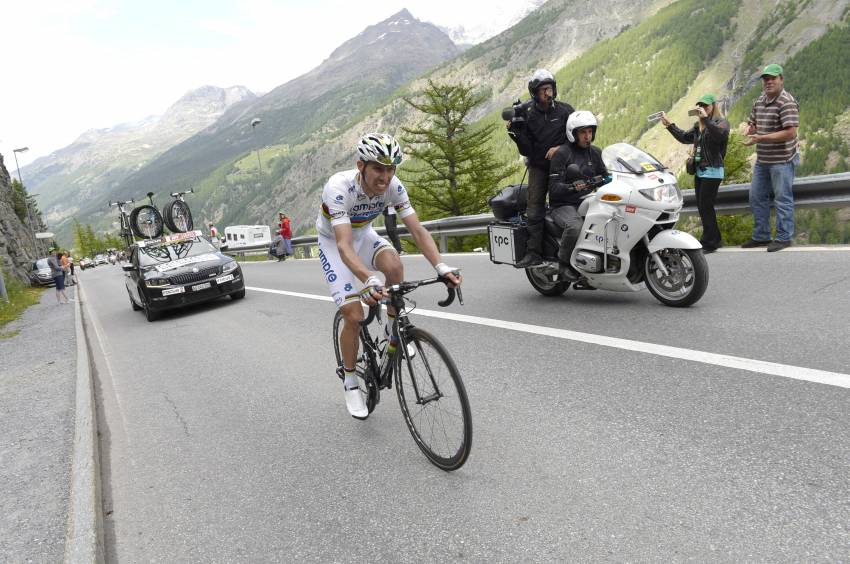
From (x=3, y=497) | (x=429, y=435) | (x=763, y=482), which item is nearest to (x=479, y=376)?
(x=429, y=435)

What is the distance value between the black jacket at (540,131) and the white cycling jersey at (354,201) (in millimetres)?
3230

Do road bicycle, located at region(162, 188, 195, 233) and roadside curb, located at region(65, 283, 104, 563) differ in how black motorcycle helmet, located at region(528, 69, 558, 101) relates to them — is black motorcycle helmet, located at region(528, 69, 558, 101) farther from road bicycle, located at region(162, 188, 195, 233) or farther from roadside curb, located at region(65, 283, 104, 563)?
road bicycle, located at region(162, 188, 195, 233)

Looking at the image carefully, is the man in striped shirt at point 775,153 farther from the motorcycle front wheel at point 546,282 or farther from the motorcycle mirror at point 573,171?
the motorcycle mirror at point 573,171

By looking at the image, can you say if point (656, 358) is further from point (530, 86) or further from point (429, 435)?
point (530, 86)

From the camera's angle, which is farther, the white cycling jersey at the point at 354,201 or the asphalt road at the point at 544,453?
the white cycling jersey at the point at 354,201

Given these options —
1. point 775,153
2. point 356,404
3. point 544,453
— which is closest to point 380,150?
point 356,404

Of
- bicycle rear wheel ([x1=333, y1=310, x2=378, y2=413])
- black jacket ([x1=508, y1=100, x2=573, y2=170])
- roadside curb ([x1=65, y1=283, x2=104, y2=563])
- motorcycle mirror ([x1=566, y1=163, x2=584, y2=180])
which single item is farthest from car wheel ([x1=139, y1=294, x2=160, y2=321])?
motorcycle mirror ([x1=566, y1=163, x2=584, y2=180])

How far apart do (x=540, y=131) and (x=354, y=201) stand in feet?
12.2

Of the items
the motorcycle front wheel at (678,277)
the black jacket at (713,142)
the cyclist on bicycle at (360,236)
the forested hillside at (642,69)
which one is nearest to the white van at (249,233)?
the forested hillside at (642,69)

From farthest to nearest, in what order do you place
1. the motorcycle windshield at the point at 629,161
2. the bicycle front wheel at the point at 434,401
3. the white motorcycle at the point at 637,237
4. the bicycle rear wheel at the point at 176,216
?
the bicycle rear wheel at the point at 176,216 < the motorcycle windshield at the point at 629,161 < the white motorcycle at the point at 637,237 < the bicycle front wheel at the point at 434,401

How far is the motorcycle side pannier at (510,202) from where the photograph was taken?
24.3 ft

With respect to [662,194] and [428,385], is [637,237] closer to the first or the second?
[662,194]

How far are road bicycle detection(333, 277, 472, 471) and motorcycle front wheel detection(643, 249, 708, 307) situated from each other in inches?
128

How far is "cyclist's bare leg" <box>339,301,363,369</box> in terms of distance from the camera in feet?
13.2
